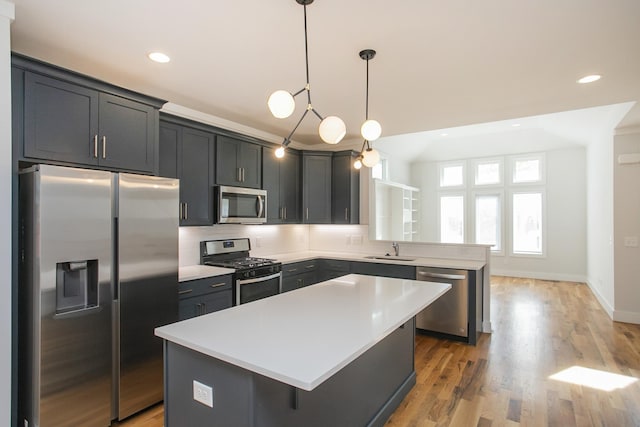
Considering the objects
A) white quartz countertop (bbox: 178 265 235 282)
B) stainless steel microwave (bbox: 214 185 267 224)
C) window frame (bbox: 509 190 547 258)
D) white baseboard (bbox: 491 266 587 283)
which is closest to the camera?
white quartz countertop (bbox: 178 265 235 282)

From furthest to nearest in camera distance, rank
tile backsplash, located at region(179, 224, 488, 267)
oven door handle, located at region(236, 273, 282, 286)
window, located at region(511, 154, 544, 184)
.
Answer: window, located at region(511, 154, 544, 184) < tile backsplash, located at region(179, 224, 488, 267) < oven door handle, located at region(236, 273, 282, 286)

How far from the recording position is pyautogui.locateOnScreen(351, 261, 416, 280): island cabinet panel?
4.16 metres

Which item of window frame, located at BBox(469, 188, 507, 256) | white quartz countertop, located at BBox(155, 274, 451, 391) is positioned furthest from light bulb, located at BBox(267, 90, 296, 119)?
window frame, located at BBox(469, 188, 507, 256)

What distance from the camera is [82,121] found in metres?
2.29

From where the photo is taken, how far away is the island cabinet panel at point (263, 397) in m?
1.40

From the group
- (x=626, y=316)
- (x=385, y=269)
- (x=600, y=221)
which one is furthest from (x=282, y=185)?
(x=600, y=221)

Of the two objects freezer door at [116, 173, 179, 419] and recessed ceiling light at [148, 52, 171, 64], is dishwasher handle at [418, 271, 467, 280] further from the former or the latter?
recessed ceiling light at [148, 52, 171, 64]

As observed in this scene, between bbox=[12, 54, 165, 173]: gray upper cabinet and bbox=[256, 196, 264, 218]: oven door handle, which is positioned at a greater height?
bbox=[12, 54, 165, 173]: gray upper cabinet

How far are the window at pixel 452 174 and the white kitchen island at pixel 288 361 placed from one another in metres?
7.07

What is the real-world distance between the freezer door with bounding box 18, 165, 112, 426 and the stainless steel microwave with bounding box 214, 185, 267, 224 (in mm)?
1395

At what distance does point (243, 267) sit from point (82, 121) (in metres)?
1.87

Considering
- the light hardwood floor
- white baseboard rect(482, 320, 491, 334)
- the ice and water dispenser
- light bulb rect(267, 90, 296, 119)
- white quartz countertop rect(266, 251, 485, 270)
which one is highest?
light bulb rect(267, 90, 296, 119)

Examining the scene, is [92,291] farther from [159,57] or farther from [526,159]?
[526,159]

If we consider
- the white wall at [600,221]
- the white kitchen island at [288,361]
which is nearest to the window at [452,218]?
the white wall at [600,221]
